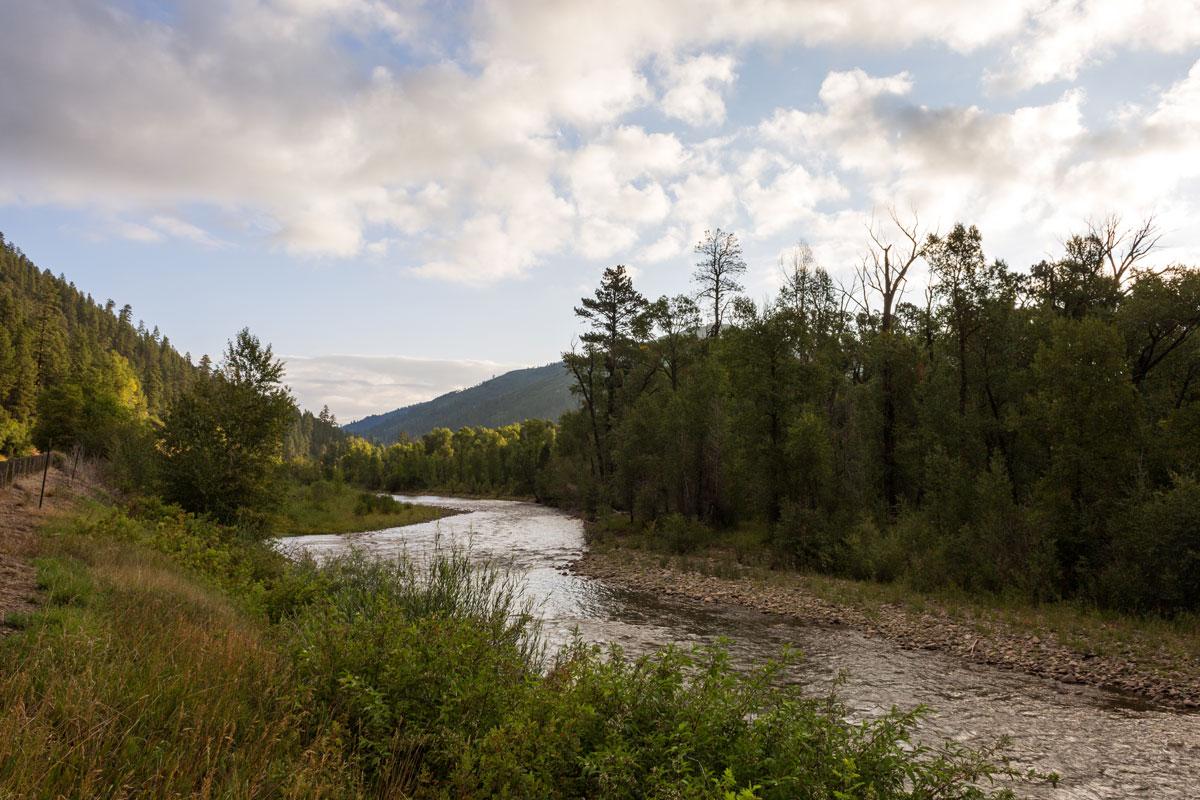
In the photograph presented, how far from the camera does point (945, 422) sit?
27.8 meters

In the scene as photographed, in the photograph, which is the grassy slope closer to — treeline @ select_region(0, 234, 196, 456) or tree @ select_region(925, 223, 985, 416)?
treeline @ select_region(0, 234, 196, 456)

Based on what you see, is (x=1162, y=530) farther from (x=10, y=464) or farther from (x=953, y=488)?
(x=10, y=464)

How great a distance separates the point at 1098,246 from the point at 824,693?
2967cm

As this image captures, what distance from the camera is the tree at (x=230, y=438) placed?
2516 cm

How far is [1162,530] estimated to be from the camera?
16609 mm

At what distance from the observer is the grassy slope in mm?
46562

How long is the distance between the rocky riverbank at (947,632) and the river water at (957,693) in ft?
2.34

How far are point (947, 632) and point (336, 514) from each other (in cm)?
5105

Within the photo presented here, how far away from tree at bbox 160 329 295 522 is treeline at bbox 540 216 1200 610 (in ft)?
71.5

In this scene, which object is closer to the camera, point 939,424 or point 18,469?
point 939,424

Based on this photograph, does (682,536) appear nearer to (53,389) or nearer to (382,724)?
(382,724)

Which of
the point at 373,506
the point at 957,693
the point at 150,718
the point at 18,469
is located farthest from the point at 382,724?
the point at 373,506

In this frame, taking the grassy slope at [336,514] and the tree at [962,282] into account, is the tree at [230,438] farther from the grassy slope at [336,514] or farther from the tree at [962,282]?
the tree at [962,282]

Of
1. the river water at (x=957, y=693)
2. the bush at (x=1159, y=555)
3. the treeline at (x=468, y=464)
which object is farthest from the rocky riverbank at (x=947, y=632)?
the treeline at (x=468, y=464)
